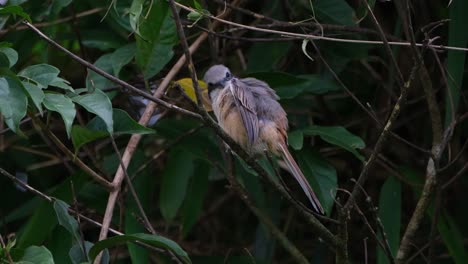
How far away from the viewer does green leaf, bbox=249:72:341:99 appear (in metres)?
3.90

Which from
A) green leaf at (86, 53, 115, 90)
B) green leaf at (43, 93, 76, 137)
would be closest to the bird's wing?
green leaf at (86, 53, 115, 90)

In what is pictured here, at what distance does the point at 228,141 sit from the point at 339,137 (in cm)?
94

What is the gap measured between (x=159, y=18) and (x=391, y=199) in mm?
1378

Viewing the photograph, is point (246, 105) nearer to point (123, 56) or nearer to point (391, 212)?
point (123, 56)

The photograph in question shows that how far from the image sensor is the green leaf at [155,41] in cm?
356

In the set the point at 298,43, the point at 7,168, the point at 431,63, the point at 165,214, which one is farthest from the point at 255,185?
the point at 7,168

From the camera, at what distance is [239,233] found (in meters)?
5.27

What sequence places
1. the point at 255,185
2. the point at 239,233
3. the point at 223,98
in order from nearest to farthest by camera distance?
the point at 223,98 < the point at 255,185 < the point at 239,233

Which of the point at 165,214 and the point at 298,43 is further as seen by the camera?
the point at 298,43

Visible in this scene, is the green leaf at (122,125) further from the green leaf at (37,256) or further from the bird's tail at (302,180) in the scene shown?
the bird's tail at (302,180)

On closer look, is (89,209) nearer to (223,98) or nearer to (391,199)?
(223,98)

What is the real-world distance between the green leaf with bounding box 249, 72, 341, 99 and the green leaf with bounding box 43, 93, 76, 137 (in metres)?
1.45

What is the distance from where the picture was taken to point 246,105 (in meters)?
3.75

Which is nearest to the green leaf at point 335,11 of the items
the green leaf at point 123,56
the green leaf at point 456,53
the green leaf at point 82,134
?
the green leaf at point 456,53
